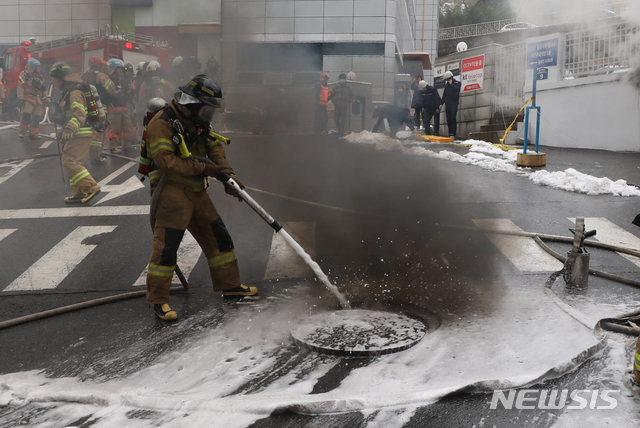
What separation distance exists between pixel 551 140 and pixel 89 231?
10.8m

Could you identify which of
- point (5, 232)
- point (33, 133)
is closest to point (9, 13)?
point (5, 232)

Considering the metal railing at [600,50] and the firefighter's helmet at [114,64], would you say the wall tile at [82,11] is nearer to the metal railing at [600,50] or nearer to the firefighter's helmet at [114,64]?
the firefighter's helmet at [114,64]

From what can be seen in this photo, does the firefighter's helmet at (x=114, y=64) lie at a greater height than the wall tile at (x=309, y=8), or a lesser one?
lesser

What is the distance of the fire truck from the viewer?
13.1 metres

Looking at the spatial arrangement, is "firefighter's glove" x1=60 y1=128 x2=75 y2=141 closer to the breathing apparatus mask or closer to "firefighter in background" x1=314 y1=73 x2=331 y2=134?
the breathing apparatus mask

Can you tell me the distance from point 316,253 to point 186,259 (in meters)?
1.33

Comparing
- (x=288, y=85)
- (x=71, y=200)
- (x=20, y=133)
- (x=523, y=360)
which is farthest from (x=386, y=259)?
(x=20, y=133)

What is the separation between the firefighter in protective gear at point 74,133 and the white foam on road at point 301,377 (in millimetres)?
5215

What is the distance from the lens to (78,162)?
8.48 meters

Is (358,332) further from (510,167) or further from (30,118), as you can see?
(30,118)

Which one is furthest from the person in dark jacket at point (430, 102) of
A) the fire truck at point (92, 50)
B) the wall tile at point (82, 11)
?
the wall tile at point (82, 11)

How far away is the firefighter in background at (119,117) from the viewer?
A: 12.7 m

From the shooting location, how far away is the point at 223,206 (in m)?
7.95

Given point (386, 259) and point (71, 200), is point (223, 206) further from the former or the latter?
point (386, 259)
